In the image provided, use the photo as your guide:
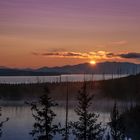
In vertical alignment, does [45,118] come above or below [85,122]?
above

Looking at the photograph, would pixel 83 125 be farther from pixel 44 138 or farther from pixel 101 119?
pixel 101 119

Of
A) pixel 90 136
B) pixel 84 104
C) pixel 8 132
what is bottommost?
pixel 8 132

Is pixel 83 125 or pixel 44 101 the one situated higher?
pixel 44 101

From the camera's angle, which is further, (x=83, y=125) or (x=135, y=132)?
(x=135, y=132)

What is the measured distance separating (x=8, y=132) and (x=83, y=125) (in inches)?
2712

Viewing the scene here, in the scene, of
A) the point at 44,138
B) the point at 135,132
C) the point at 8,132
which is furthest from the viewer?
the point at 8,132

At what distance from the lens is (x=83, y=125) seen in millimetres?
52781

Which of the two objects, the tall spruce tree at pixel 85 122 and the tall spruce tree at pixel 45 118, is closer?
the tall spruce tree at pixel 45 118

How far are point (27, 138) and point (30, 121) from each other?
142 feet

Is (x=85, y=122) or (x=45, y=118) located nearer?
(x=45, y=118)

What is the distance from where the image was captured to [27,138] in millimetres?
104750

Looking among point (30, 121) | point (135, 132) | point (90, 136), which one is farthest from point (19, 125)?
point (90, 136)

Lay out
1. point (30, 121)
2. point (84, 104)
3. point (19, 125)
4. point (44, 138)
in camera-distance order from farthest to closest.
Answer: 1. point (30, 121)
2. point (19, 125)
3. point (84, 104)
4. point (44, 138)

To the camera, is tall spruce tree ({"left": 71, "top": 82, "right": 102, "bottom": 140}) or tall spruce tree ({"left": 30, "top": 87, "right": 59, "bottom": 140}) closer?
tall spruce tree ({"left": 30, "top": 87, "right": 59, "bottom": 140})
